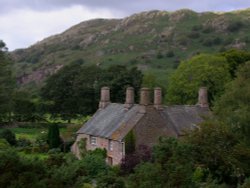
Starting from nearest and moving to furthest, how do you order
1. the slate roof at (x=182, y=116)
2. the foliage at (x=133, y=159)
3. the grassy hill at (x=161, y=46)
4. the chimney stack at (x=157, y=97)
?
1. the foliage at (x=133, y=159)
2. the chimney stack at (x=157, y=97)
3. the slate roof at (x=182, y=116)
4. the grassy hill at (x=161, y=46)

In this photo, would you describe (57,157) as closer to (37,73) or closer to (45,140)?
(45,140)

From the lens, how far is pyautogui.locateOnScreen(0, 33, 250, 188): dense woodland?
856 inches

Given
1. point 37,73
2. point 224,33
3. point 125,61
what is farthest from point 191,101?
point 37,73

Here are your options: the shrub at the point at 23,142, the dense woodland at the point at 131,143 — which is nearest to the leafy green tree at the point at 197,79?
the dense woodland at the point at 131,143

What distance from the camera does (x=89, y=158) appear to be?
43188 mm

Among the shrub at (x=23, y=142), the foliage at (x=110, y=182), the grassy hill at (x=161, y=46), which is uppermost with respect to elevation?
the grassy hill at (x=161, y=46)

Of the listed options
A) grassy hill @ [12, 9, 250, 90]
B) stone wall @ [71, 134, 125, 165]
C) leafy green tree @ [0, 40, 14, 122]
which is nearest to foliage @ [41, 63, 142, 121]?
leafy green tree @ [0, 40, 14, 122]

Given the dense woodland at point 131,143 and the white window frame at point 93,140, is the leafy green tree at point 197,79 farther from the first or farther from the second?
the white window frame at point 93,140

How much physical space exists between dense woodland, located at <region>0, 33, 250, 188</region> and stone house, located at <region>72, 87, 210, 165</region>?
1306mm

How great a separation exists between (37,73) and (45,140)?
120 meters

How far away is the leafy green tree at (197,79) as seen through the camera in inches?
2822

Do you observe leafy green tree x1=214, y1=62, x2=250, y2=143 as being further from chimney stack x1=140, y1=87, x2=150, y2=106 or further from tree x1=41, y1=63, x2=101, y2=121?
tree x1=41, y1=63, x2=101, y2=121

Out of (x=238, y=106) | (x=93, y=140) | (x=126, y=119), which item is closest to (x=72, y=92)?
(x=93, y=140)

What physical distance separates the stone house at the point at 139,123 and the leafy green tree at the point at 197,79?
53.6 ft
